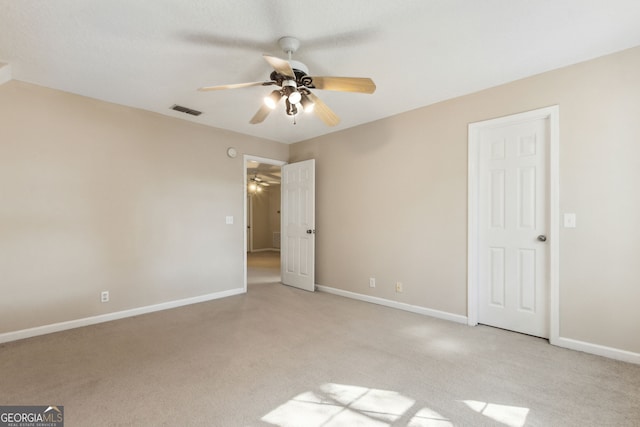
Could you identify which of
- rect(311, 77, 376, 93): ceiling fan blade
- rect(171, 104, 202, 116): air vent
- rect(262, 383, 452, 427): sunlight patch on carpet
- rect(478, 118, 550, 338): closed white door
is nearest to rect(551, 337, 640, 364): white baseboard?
rect(478, 118, 550, 338): closed white door

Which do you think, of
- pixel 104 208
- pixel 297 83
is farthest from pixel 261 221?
pixel 297 83

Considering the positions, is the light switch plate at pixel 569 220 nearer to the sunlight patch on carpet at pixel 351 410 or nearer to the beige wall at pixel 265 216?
the sunlight patch on carpet at pixel 351 410

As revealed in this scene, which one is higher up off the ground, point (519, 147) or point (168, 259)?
point (519, 147)

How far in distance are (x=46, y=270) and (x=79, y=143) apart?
4.59ft

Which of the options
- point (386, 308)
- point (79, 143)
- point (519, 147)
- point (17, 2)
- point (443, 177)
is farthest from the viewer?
point (386, 308)

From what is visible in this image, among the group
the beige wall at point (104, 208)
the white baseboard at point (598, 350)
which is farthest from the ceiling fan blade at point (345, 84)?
the white baseboard at point (598, 350)

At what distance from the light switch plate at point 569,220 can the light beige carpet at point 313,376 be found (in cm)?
111

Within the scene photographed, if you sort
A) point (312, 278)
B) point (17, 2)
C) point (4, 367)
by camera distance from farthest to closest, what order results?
1. point (312, 278)
2. point (4, 367)
3. point (17, 2)

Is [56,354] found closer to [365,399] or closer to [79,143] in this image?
[79,143]

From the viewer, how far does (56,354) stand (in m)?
2.57

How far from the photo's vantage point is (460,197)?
11.0ft

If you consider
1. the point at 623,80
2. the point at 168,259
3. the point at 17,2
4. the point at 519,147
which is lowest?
the point at 168,259

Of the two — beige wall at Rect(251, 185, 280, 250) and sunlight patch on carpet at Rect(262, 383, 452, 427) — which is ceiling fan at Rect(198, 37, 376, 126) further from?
beige wall at Rect(251, 185, 280, 250)

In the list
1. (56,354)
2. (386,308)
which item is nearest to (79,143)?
Answer: (56,354)
